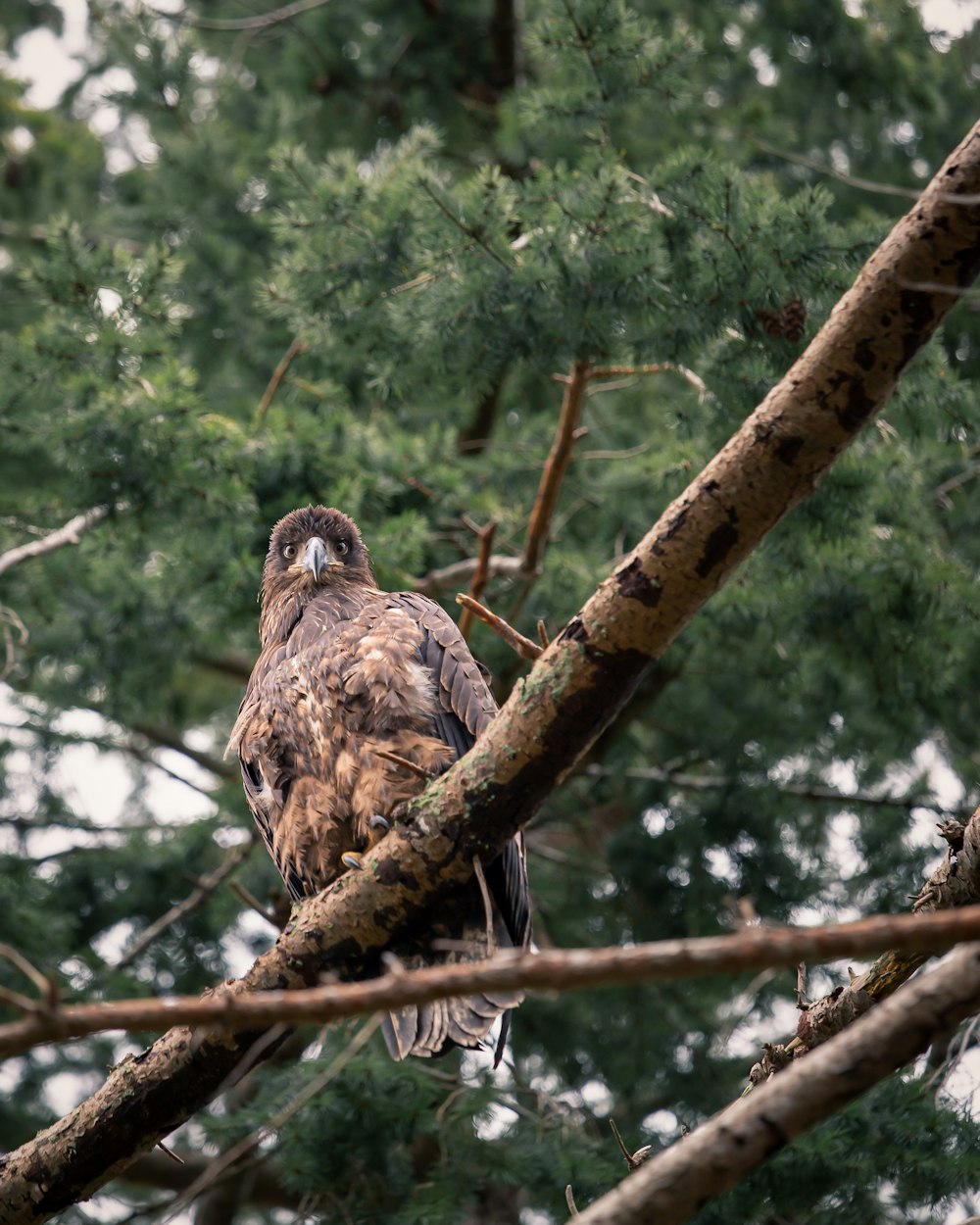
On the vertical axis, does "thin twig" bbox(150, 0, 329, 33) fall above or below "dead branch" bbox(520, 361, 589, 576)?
above

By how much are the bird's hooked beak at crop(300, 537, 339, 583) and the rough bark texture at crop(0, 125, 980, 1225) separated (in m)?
1.86

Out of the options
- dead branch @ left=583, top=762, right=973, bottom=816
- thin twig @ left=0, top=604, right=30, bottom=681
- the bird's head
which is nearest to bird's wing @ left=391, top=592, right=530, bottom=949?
the bird's head

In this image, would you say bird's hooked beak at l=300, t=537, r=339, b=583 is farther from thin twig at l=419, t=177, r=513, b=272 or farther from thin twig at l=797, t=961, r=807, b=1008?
thin twig at l=797, t=961, r=807, b=1008

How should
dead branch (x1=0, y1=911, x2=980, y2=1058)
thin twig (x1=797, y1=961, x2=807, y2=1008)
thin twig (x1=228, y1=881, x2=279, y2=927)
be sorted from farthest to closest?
thin twig (x1=228, y1=881, x2=279, y2=927)
thin twig (x1=797, y1=961, x2=807, y2=1008)
dead branch (x1=0, y1=911, x2=980, y2=1058)

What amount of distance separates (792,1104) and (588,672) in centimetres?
127

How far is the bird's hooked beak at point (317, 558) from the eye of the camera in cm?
524

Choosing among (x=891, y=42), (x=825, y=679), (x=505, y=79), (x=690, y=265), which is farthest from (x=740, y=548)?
(x=505, y=79)

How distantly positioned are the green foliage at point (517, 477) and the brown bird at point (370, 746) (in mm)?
893

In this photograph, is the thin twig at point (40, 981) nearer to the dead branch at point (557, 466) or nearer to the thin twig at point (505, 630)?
the thin twig at point (505, 630)

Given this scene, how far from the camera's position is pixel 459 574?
6.11 m

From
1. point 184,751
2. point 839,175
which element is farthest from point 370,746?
point 184,751

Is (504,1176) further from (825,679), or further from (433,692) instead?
(825,679)

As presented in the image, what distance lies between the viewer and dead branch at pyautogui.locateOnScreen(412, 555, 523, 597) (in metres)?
5.82

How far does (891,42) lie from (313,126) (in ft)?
13.3
